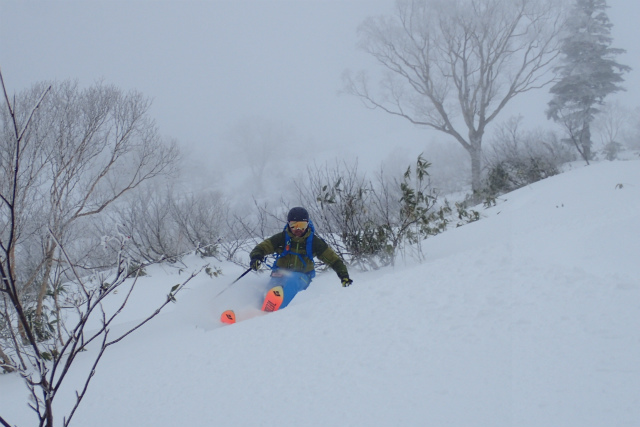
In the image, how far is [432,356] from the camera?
165 cm

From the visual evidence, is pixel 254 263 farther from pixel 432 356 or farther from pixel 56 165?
pixel 56 165

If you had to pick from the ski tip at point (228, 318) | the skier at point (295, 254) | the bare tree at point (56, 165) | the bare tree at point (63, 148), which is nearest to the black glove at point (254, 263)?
the skier at point (295, 254)

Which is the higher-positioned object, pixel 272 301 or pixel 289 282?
pixel 289 282

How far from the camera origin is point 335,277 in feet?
16.1

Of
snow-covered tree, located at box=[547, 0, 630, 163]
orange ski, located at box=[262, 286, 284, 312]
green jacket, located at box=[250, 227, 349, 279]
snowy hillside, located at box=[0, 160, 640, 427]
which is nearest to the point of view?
snowy hillside, located at box=[0, 160, 640, 427]

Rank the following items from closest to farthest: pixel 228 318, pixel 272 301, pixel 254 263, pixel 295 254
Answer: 1. pixel 228 318
2. pixel 272 301
3. pixel 254 263
4. pixel 295 254

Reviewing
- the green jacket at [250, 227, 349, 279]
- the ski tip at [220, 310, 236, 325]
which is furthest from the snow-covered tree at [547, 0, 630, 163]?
the ski tip at [220, 310, 236, 325]

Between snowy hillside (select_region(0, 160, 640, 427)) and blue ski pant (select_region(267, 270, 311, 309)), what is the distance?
1.26m

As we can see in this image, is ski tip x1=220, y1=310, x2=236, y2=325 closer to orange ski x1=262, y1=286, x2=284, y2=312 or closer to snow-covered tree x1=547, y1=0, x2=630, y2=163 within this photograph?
orange ski x1=262, y1=286, x2=284, y2=312

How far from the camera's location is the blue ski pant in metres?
3.94

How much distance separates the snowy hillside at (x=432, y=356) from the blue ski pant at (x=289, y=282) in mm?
1262

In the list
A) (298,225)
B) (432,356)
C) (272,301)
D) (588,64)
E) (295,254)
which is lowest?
(432,356)

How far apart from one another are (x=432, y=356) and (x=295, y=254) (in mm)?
2738

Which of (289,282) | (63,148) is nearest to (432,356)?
(289,282)
